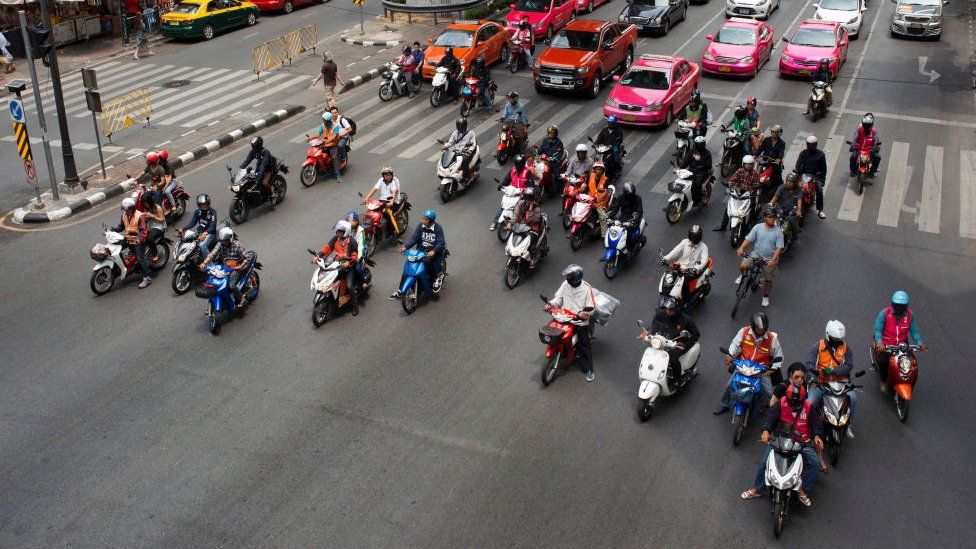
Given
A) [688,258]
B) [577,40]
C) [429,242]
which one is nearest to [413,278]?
[429,242]

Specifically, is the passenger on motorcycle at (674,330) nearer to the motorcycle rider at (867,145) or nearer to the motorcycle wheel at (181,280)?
the motorcycle wheel at (181,280)

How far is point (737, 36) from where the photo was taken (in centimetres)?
2864

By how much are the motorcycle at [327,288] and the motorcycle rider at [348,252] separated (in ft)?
0.19

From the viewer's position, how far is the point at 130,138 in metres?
23.4

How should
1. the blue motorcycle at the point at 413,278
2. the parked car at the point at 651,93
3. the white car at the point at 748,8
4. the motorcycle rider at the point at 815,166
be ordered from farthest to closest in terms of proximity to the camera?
the white car at the point at 748,8
the parked car at the point at 651,93
the motorcycle rider at the point at 815,166
the blue motorcycle at the point at 413,278

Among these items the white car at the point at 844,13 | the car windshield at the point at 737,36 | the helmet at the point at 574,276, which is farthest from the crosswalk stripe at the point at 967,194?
the white car at the point at 844,13

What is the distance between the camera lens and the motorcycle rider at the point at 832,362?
10469 mm

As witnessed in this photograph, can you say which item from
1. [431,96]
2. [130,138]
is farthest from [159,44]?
[431,96]

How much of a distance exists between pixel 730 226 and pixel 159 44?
83.3 ft

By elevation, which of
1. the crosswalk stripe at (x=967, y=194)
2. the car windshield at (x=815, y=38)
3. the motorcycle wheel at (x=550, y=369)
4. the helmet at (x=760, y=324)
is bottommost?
the crosswalk stripe at (x=967, y=194)

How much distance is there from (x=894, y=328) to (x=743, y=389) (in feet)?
8.26

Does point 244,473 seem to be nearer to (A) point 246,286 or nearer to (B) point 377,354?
(B) point 377,354

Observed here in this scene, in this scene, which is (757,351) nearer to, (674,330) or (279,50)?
(674,330)

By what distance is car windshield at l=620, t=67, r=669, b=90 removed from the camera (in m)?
23.5
